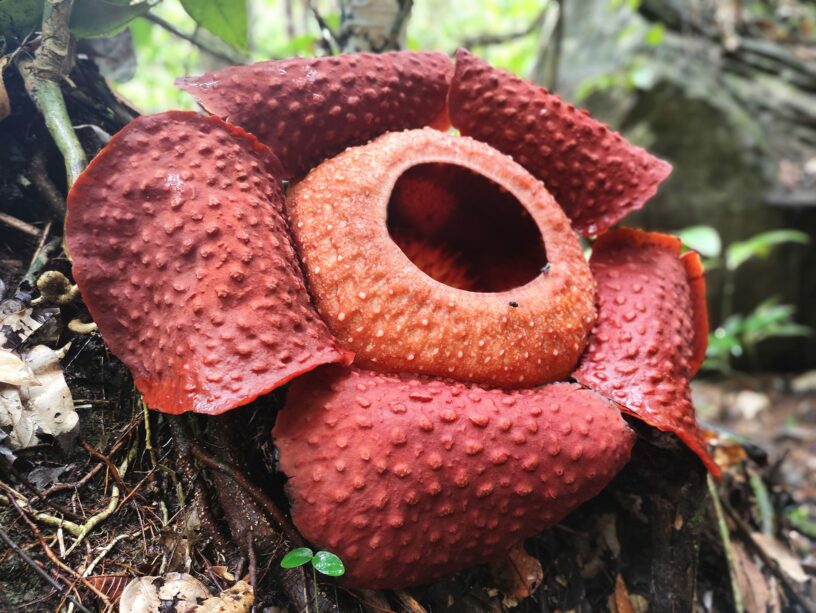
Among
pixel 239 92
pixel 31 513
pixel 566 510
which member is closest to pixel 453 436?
pixel 566 510

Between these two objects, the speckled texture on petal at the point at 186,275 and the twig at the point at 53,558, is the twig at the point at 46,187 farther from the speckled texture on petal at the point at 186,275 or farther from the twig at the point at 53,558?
the twig at the point at 53,558

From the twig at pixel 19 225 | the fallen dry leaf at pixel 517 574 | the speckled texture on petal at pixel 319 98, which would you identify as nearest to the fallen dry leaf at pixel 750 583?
the fallen dry leaf at pixel 517 574

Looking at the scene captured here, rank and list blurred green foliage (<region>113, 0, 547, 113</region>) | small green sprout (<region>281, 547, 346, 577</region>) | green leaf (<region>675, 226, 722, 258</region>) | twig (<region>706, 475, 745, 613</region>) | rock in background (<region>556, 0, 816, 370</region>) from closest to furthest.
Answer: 1. small green sprout (<region>281, 547, 346, 577</region>)
2. twig (<region>706, 475, 745, 613</region>)
3. blurred green foliage (<region>113, 0, 547, 113</region>)
4. green leaf (<region>675, 226, 722, 258</region>)
5. rock in background (<region>556, 0, 816, 370</region>)

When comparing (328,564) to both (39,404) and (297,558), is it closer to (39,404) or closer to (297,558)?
(297,558)

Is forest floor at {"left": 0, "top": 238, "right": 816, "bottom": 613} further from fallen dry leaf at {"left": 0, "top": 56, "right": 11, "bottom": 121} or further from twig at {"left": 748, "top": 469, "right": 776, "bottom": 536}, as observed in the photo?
fallen dry leaf at {"left": 0, "top": 56, "right": 11, "bottom": 121}

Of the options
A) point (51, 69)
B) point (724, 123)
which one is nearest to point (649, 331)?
point (51, 69)

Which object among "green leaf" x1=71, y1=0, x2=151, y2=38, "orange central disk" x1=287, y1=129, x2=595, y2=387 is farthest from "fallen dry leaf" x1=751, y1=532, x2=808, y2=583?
"green leaf" x1=71, y1=0, x2=151, y2=38

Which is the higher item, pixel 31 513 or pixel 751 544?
pixel 31 513

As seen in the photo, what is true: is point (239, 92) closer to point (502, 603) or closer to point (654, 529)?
point (502, 603)

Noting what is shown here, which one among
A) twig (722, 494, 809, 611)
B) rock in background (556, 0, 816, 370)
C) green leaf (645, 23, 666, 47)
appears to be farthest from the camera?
green leaf (645, 23, 666, 47)
